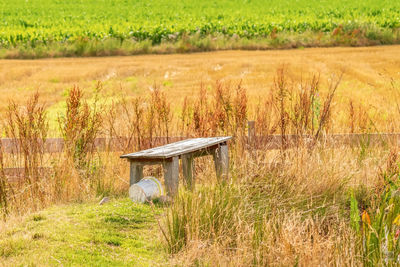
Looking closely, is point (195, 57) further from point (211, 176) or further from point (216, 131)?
point (211, 176)

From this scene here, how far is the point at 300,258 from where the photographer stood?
14.3 feet

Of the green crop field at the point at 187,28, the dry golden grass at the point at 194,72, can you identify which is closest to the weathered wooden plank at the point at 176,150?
the dry golden grass at the point at 194,72

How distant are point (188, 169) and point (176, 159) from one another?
1.44ft

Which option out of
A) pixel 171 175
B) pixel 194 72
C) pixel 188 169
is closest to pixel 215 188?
pixel 171 175

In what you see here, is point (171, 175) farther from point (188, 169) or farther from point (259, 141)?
point (259, 141)

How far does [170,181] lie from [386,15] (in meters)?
30.4

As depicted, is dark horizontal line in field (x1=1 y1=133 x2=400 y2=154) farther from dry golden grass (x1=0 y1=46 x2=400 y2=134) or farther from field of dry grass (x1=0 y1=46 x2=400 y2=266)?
dry golden grass (x1=0 y1=46 x2=400 y2=134)

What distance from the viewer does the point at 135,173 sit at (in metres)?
6.18

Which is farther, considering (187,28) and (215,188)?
(187,28)

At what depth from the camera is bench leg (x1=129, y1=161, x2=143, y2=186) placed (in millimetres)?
6141

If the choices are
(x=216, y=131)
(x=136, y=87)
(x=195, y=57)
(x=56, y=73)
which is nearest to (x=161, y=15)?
(x=195, y=57)

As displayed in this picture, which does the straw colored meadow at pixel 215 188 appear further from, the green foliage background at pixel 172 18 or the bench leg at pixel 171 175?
the green foliage background at pixel 172 18

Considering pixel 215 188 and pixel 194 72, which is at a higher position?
Answer: pixel 194 72

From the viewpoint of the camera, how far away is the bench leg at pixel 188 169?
6074 mm
